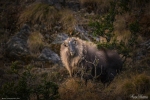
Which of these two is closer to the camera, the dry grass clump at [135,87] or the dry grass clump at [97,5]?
the dry grass clump at [135,87]

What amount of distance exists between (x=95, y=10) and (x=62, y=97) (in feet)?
16.3

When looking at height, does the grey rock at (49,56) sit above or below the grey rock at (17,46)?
below

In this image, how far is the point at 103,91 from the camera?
6.71 meters

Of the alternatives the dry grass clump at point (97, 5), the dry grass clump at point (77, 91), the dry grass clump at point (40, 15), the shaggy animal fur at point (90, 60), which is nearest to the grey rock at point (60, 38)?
the dry grass clump at point (40, 15)

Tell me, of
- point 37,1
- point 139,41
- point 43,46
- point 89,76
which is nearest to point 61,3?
point 37,1

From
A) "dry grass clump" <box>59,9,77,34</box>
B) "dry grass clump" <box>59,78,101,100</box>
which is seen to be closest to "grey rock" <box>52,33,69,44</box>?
"dry grass clump" <box>59,9,77,34</box>

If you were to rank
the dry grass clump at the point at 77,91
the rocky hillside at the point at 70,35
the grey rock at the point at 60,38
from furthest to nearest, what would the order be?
the grey rock at the point at 60,38, the rocky hillside at the point at 70,35, the dry grass clump at the point at 77,91

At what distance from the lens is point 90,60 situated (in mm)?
7074

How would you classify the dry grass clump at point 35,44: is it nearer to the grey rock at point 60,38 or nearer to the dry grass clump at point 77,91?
the grey rock at point 60,38

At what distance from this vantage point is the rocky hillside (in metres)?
6.54

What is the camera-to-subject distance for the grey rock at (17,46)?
28.5ft

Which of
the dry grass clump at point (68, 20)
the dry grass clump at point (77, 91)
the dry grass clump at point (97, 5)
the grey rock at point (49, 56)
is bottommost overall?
the dry grass clump at point (77, 91)

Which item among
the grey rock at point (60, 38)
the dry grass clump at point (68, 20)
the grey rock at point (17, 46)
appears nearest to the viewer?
the grey rock at point (17, 46)

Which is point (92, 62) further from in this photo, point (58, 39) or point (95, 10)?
point (95, 10)
